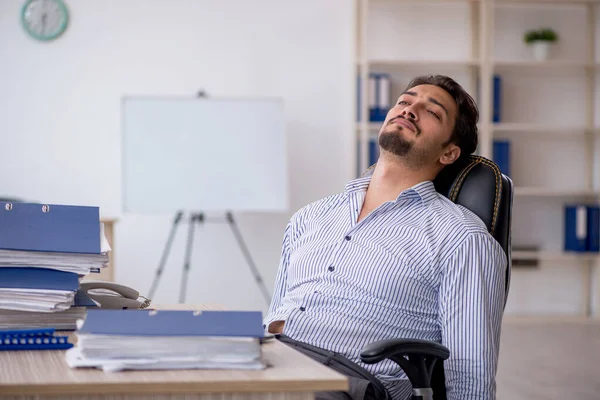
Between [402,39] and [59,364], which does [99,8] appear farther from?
[59,364]

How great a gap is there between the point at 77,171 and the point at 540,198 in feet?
10.6

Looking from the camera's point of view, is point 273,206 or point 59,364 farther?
point 273,206

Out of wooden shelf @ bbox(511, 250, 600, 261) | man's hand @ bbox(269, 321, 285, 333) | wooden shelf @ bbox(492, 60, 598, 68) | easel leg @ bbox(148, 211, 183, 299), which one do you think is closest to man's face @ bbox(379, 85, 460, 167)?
man's hand @ bbox(269, 321, 285, 333)

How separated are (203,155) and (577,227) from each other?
8.69 feet

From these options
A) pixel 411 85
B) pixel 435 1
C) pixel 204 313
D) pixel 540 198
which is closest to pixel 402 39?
pixel 435 1

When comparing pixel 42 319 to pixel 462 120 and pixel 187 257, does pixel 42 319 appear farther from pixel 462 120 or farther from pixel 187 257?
pixel 187 257

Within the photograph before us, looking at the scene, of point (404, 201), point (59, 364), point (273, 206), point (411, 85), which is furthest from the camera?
point (273, 206)

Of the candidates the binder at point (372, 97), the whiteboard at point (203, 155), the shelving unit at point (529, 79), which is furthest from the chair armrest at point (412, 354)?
the shelving unit at point (529, 79)

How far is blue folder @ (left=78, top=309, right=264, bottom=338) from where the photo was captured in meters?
1.20

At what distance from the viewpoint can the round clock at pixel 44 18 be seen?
18.0 ft

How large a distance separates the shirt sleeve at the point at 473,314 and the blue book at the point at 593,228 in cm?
427

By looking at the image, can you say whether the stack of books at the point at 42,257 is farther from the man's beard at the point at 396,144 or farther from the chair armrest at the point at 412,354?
the man's beard at the point at 396,144

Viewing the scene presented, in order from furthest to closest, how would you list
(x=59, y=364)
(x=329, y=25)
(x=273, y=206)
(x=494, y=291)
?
(x=329, y=25) < (x=273, y=206) < (x=494, y=291) < (x=59, y=364)

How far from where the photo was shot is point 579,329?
559 centimetres
